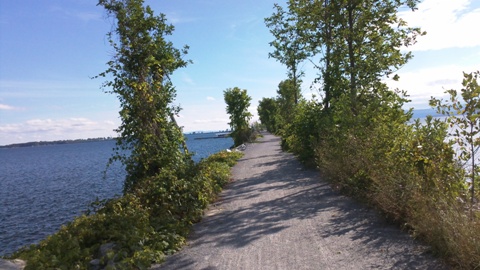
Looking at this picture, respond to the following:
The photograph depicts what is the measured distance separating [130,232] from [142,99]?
5.03 m

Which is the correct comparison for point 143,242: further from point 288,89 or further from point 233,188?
point 288,89

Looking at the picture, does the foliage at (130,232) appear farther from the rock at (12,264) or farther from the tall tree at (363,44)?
the tall tree at (363,44)

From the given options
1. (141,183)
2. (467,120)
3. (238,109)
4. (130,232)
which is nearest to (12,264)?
(130,232)

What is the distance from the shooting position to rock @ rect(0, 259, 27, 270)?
5.97 m

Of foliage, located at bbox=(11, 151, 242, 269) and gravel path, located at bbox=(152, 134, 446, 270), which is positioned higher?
foliage, located at bbox=(11, 151, 242, 269)

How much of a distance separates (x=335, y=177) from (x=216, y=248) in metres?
5.73

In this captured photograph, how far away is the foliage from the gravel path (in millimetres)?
325

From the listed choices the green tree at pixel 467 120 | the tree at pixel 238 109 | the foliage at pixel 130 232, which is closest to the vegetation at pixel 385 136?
the green tree at pixel 467 120

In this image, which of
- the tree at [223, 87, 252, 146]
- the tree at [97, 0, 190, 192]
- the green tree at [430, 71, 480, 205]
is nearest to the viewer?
the green tree at [430, 71, 480, 205]

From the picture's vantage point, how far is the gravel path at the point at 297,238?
543cm

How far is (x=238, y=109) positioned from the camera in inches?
1710

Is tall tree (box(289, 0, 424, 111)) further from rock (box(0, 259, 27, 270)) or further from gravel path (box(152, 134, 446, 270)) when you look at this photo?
rock (box(0, 259, 27, 270))

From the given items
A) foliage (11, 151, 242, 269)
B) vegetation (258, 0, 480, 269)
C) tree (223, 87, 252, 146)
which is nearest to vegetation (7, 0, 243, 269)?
foliage (11, 151, 242, 269)

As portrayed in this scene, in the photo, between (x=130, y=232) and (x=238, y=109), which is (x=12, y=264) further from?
(x=238, y=109)
